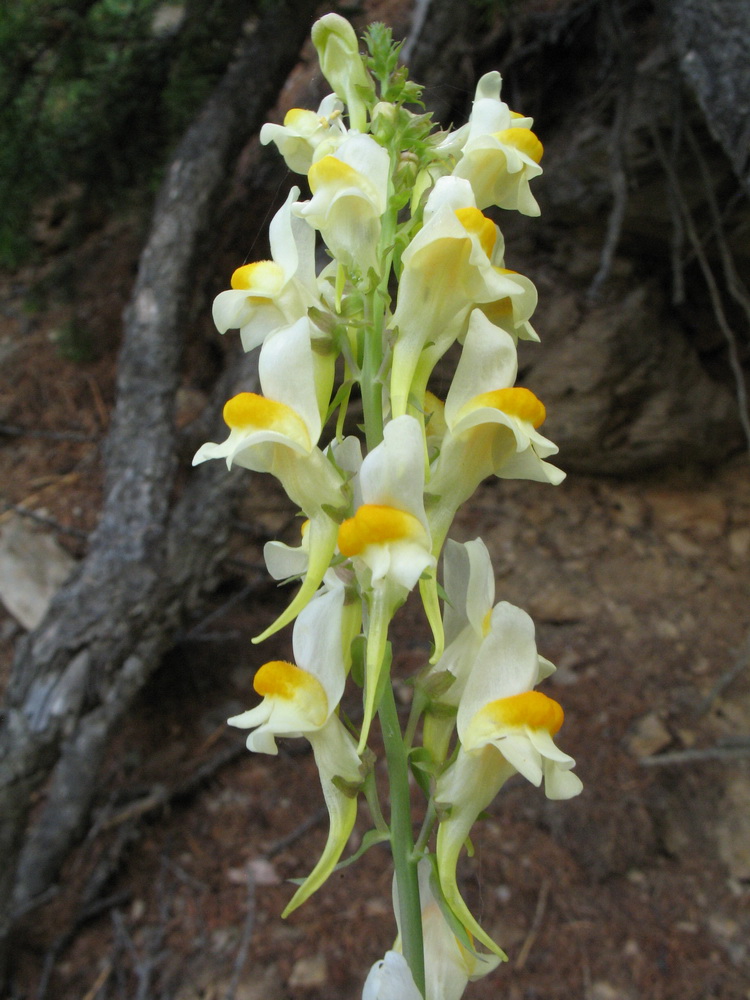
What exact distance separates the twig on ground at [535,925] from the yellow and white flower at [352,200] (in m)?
1.81

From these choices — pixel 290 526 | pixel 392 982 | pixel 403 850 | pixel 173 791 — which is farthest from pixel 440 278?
pixel 290 526

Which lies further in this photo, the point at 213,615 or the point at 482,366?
the point at 213,615

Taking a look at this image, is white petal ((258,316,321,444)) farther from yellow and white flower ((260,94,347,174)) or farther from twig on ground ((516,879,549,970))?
twig on ground ((516,879,549,970))

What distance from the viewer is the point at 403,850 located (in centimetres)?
90

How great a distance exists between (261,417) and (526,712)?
1.45 ft

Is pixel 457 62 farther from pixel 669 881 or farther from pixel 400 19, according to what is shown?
pixel 669 881

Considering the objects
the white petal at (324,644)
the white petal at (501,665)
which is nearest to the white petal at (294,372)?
the white petal at (324,644)

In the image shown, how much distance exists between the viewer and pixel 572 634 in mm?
2797

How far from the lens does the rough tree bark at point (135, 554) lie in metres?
1.94

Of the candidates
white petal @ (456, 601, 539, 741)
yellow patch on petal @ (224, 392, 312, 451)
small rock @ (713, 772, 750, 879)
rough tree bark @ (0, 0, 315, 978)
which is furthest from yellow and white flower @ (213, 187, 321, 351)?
small rock @ (713, 772, 750, 879)

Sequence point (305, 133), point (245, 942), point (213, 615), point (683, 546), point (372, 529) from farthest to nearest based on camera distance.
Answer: point (683, 546), point (213, 615), point (245, 942), point (305, 133), point (372, 529)

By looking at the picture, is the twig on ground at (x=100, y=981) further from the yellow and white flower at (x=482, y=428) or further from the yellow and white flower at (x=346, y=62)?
the yellow and white flower at (x=346, y=62)

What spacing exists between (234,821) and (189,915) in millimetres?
298

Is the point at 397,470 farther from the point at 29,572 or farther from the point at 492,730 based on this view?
the point at 29,572
